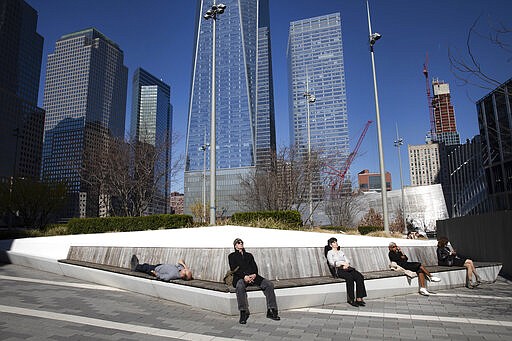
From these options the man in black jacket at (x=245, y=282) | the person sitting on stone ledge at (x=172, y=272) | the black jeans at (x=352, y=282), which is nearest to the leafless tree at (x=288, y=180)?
the black jeans at (x=352, y=282)

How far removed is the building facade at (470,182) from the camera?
6444 centimetres

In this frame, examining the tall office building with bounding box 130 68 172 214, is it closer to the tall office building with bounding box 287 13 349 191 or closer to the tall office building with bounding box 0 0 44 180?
the tall office building with bounding box 0 0 44 180

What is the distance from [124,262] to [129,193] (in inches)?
620

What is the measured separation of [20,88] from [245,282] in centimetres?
13169

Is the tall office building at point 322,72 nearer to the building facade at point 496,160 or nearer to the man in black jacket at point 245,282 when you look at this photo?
the building facade at point 496,160

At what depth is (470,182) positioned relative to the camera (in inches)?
3056

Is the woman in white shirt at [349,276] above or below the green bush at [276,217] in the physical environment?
below

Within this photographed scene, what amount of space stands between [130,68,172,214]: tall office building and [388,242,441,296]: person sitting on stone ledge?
17894mm

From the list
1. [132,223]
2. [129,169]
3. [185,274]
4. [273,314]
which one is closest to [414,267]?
[273,314]

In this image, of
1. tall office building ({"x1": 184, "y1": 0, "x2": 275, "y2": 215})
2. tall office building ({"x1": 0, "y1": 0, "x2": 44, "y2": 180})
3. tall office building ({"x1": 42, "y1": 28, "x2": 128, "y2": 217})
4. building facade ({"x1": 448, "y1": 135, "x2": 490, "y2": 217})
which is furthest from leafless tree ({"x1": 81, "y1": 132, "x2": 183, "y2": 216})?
tall office building ({"x1": 184, "y1": 0, "x2": 275, "y2": 215})

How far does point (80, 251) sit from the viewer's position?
10.6 m

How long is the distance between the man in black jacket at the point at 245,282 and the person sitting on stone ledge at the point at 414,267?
4.16 m

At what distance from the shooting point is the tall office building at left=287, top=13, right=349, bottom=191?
12039 cm

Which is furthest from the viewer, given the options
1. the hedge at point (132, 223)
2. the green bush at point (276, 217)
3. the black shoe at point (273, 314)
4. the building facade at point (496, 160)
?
the building facade at point (496, 160)
